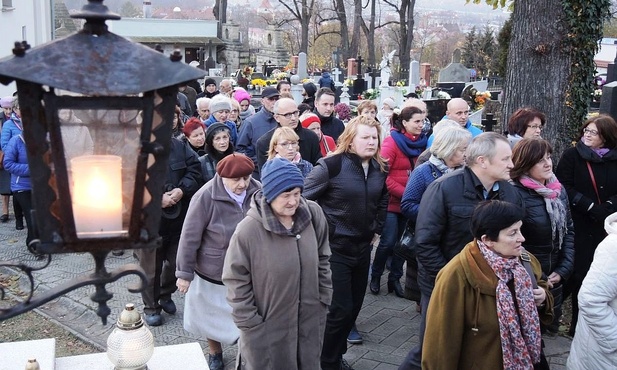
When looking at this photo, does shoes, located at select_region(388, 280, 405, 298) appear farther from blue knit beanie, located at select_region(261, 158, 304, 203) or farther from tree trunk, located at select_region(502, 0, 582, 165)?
blue knit beanie, located at select_region(261, 158, 304, 203)

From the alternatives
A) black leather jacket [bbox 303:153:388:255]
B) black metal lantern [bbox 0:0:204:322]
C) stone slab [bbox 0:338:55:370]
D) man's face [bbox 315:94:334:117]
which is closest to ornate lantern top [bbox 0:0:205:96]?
black metal lantern [bbox 0:0:204:322]

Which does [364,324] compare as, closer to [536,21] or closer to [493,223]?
[493,223]

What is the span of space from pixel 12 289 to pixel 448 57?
6621 centimetres

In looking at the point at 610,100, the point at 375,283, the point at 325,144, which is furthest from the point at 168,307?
the point at 610,100

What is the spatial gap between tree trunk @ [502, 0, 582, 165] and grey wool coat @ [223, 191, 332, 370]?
5252 mm

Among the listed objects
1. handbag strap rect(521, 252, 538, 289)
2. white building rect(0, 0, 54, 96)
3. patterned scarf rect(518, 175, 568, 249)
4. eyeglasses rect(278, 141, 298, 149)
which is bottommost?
handbag strap rect(521, 252, 538, 289)

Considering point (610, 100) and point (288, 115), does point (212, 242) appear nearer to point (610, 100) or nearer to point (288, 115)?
point (288, 115)

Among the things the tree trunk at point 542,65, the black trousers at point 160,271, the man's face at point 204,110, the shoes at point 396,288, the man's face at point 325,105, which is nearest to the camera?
the black trousers at point 160,271

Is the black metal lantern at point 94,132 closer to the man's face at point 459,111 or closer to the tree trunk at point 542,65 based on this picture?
the man's face at point 459,111

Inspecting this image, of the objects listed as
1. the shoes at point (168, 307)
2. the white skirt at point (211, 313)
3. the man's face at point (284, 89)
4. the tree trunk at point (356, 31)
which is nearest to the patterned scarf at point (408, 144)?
the white skirt at point (211, 313)

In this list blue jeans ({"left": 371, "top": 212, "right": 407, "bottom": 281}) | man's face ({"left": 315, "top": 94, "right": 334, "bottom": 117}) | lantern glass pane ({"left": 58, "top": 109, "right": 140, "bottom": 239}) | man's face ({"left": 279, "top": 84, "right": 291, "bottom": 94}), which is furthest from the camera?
man's face ({"left": 279, "top": 84, "right": 291, "bottom": 94})

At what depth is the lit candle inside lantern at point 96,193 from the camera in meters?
1.87

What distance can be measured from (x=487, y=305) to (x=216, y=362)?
247 cm

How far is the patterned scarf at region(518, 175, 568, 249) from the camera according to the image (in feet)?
16.3
